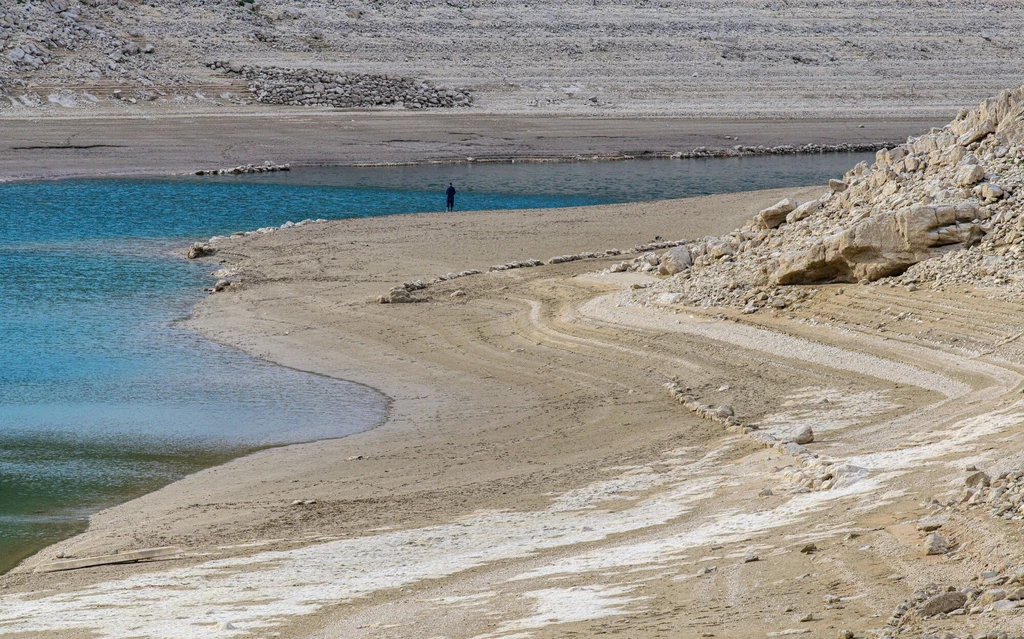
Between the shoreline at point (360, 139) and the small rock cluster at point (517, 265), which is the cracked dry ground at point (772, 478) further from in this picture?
the shoreline at point (360, 139)

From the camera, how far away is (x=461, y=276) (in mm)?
23297

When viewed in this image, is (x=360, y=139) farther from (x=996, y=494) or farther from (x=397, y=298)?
(x=996, y=494)

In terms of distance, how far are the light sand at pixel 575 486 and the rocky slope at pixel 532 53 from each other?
105 feet

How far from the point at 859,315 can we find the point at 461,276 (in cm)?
912

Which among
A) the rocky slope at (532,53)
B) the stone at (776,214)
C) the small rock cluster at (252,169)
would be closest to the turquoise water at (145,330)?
the small rock cluster at (252,169)

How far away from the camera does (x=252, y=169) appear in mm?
42281

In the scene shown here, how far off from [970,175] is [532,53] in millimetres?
43201

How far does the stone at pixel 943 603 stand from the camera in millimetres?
6535

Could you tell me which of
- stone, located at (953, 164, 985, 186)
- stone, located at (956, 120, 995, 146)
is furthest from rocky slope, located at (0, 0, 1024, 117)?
stone, located at (953, 164, 985, 186)

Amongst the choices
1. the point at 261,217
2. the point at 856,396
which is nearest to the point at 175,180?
the point at 261,217

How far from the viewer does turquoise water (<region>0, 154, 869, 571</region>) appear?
558 inches

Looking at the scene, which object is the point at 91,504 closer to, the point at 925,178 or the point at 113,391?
the point at 113,391

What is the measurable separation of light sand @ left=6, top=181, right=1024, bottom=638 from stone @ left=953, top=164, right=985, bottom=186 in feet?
6.56

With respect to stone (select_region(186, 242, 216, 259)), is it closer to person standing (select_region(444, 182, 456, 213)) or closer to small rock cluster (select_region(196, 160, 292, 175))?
person standing (select_region(444, 182, 456, 213))
